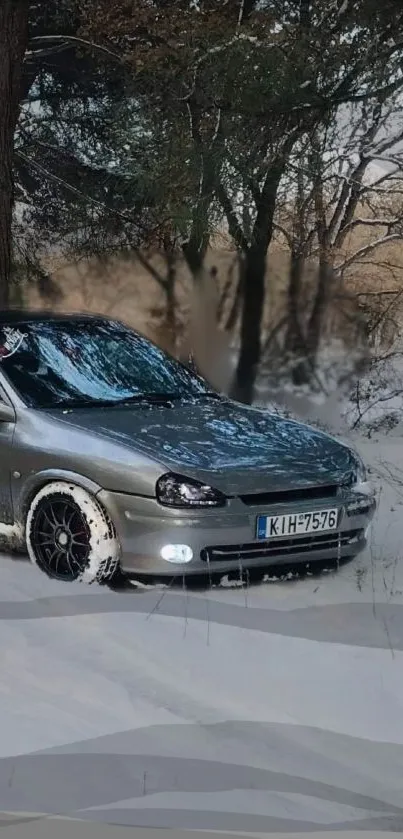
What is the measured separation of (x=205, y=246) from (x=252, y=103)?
2.43 metres

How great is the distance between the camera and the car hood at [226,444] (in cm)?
511

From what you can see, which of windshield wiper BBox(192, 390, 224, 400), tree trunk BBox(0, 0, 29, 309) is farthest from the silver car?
tree trunk BBox(0, 0, 29, 309)

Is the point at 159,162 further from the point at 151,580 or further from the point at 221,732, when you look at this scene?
the point at 221,732

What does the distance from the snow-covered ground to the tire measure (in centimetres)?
12

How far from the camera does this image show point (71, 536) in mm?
5160

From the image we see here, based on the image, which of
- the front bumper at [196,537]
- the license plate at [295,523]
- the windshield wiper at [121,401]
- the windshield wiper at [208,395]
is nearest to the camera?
the front bumper at [196,537]

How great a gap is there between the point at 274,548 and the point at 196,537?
0.42 meters

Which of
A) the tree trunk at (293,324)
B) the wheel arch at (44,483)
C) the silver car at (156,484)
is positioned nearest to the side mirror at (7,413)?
the silver car at (156,484)

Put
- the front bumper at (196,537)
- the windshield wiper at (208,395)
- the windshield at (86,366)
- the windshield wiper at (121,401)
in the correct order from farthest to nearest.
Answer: the windshield wiper at (208,395), the windshield at (86,366), the windshield wiper at (121,401), the front bumper at (196,537)

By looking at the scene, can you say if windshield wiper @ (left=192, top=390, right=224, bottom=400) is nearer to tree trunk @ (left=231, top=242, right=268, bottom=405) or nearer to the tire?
the tire

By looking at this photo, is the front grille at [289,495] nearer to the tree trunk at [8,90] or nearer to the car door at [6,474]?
the car door at [6,474]

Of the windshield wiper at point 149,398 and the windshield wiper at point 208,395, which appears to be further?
the windshield wiper at point 208,395

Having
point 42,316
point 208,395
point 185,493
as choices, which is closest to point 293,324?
point 208,395

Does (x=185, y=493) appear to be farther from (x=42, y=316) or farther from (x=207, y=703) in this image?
(x=42, y=316)
